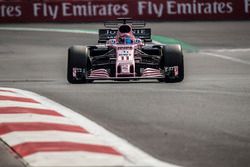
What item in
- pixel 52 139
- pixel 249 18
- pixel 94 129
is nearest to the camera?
pixel 52 139

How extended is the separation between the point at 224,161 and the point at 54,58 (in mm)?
17489

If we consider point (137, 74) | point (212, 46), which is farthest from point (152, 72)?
point (212, 46)

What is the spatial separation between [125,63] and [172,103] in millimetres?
3995

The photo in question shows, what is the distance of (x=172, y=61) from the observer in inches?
655

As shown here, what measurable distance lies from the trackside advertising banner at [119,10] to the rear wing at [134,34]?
20993mm

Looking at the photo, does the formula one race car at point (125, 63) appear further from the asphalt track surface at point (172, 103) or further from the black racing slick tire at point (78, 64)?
the asphalt track surface at point (172, 103)

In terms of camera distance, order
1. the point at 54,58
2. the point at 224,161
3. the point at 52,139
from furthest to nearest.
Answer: the point at 54,58 → the point at 52,139 → the point at 224,161

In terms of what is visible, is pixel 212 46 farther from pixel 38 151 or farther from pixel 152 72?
pixel 38 151

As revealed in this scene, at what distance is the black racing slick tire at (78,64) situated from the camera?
16.7 metres

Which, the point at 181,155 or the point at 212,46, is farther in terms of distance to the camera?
the point at 212,46

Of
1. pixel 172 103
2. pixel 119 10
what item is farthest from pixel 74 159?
pixel 119 10

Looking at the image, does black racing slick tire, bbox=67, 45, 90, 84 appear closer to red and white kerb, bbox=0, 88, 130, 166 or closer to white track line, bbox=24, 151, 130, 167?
red and white kerb, bbox=0, 88, 130, 166

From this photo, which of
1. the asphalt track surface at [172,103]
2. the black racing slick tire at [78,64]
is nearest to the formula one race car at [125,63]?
the black racing slick tire at [78,64]

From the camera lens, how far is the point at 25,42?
31078 millimetres
